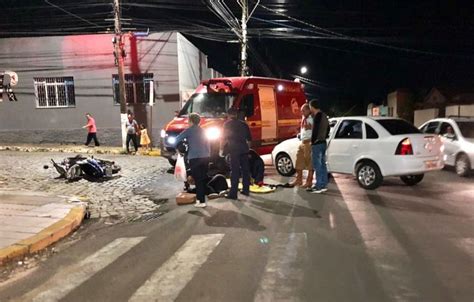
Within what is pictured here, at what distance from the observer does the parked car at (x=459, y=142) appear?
471 inches

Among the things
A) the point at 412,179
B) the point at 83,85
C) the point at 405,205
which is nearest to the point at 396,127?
the point at 412,179

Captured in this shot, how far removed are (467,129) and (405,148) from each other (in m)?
4.31

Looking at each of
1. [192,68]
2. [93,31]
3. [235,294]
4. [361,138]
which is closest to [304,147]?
A: [361,138]

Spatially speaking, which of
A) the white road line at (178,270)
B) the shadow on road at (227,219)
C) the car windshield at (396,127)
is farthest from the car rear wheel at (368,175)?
the white road line at (178,270)

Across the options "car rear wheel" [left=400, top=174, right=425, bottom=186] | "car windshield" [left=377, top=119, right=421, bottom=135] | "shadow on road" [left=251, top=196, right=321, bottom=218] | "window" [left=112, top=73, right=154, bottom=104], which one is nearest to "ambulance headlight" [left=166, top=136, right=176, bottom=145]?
"shadow on road" [left=251, top=196, right=321, bottom=218]

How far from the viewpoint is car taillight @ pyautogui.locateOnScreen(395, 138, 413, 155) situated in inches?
367

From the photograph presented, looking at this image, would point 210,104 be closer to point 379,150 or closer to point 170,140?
point 170,140

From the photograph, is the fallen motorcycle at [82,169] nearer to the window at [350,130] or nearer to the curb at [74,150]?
the window at [350,130]

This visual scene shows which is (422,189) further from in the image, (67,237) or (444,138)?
Result: (67,237)

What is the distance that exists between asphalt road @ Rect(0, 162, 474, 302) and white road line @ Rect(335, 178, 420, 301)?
0.04 feet

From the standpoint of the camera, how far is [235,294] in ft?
14.5

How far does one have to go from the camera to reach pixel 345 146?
1027cm

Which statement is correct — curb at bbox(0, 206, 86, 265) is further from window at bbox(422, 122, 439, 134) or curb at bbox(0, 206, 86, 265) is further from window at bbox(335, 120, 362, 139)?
window at bbox(422, 122, 439, 134)

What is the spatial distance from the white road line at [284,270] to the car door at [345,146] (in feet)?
13.5
